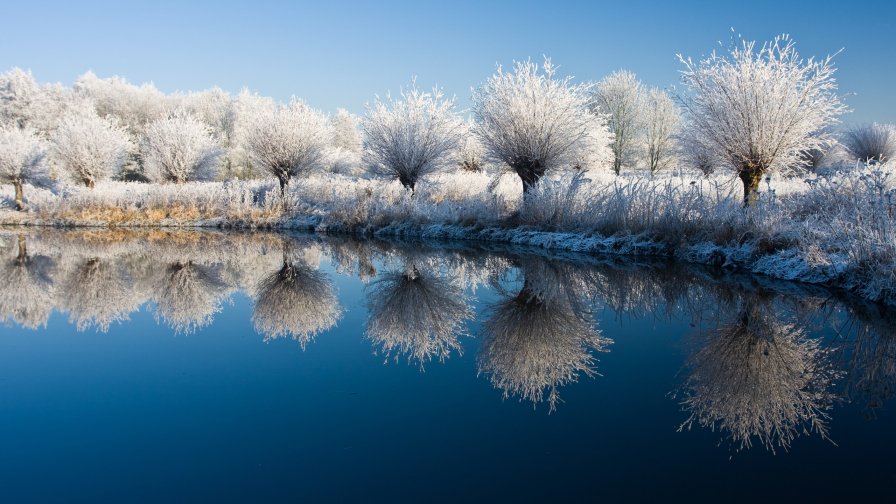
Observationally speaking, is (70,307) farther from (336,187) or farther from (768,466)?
(336,187)

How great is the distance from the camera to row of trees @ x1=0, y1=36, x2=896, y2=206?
1178 cm

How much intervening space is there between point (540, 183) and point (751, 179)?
5061mm

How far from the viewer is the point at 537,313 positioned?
633cm

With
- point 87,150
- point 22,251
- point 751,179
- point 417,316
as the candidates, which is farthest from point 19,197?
point 751,179

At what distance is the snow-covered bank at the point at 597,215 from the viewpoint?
7.57 meters

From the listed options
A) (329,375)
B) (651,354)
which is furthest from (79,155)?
(651,354)

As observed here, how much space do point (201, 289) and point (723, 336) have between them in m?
7.33

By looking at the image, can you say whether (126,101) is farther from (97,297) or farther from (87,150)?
(97,297)

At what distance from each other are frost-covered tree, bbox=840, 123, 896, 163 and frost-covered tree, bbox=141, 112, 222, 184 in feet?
113

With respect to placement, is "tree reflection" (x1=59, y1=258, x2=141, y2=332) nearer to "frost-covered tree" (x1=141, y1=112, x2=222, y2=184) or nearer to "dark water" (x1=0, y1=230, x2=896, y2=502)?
"dark water" (x1=0, y1=230, x2=896, y2=502)

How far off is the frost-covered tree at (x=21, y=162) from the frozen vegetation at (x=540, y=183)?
72mm

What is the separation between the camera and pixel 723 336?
17.1ft

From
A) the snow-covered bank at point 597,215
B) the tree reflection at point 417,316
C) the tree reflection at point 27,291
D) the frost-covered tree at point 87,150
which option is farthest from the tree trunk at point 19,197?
the tree reflection at point 417,316

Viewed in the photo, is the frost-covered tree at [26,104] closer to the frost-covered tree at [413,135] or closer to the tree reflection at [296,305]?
the frost-covered tree at [413,135]
